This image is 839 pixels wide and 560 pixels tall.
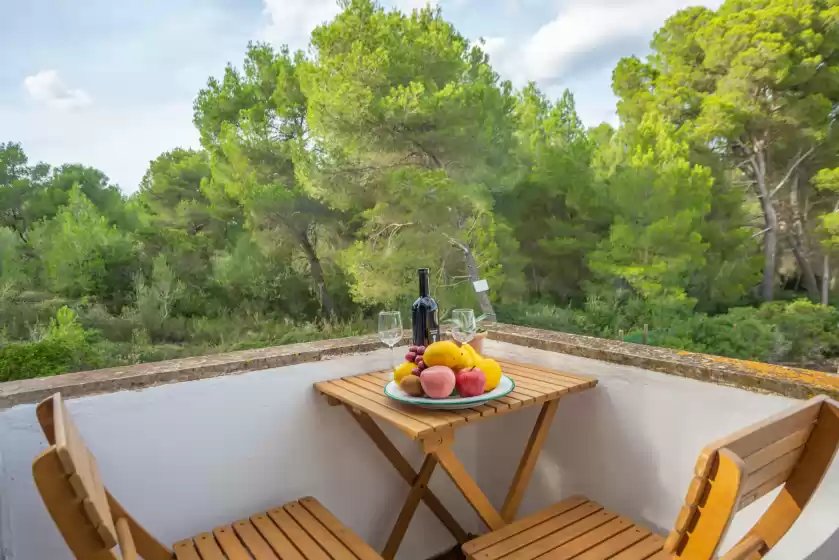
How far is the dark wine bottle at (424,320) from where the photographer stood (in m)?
1.36

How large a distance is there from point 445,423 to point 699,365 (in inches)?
23.1

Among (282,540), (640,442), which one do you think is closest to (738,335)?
(640,442)

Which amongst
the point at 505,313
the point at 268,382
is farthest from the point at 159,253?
the point at 268,382

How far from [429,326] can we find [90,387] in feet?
2.56

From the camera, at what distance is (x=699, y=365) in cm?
115

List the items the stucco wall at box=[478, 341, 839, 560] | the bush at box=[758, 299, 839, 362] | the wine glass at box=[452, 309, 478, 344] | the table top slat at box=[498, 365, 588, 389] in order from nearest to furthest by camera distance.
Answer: the stucco wall at box=[478, 341, 839, 560]
the table top slat at box=[498, 365, 588, 389]
the wine glass at box=[452, 309, 478, 344]
the bush at box=[758, 299, 839, 362]

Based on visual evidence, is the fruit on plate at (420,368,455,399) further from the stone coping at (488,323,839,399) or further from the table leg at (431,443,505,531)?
the stone coping at (488,323,839,399)

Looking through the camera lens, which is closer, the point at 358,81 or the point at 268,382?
the point at 268,382

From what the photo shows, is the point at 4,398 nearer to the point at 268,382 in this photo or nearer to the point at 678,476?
the point at 268,382

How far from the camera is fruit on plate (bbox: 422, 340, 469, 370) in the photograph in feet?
3.69

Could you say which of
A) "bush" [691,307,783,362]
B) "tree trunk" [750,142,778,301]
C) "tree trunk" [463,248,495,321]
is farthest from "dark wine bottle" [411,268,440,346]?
"tree trunk" [750,142,778,301]

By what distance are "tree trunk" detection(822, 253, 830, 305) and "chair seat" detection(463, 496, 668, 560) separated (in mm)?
5216

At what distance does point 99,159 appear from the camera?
4.45 metres

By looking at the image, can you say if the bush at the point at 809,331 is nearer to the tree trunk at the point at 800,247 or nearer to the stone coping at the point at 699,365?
the tree trunk at the point at 800,247
